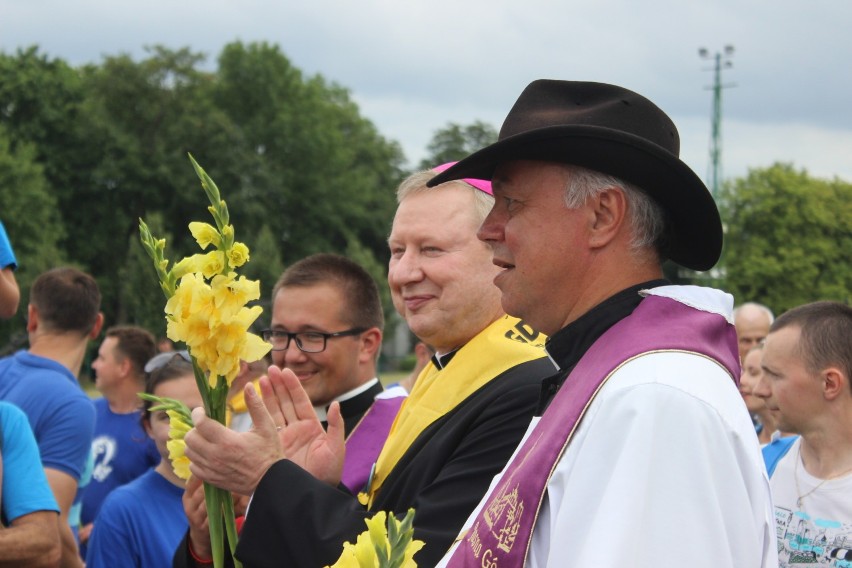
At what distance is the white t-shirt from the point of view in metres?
4.04

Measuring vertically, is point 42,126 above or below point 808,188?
above

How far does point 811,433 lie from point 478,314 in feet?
5.53

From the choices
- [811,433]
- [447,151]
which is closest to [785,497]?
[811,433]

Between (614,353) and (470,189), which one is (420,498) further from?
(470,189)

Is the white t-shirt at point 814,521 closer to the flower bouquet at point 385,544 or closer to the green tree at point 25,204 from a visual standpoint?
the flower bouquet at point 385,544

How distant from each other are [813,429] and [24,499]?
10.6 ft

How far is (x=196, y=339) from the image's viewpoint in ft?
9.00

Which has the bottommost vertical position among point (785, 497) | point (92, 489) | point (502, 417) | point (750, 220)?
point (750, 220)

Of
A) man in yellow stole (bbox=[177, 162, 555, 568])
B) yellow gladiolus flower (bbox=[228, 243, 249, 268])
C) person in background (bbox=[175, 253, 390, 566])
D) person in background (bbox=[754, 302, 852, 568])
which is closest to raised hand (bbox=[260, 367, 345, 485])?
man in yellow stole (bbox=[177, 162, 555, 568])

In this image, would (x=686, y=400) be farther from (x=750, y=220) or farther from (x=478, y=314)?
(x=750, y=220)

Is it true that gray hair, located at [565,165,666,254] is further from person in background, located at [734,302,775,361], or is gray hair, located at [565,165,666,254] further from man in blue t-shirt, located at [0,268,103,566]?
person in background, located at [734,302,775,361]

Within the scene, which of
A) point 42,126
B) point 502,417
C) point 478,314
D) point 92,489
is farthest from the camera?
point 42,126

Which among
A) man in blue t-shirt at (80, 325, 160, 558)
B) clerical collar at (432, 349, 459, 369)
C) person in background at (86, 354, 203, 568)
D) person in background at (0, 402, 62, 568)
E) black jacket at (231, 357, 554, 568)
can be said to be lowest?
man in blue t-shirt at (80, 325, 160, 558)

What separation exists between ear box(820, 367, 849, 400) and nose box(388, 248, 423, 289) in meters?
1.89
